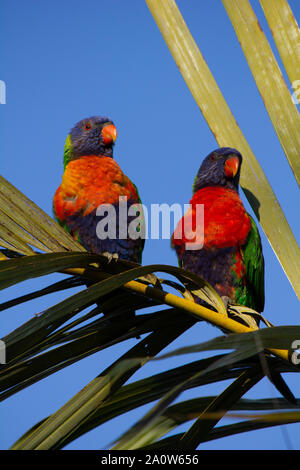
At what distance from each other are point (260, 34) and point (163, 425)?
4.65 ft

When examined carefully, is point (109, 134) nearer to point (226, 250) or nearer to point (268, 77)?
point (226, 250)

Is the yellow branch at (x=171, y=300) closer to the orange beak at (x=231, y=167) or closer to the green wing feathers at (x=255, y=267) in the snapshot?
the green wing feathers at (x=255, y=267)

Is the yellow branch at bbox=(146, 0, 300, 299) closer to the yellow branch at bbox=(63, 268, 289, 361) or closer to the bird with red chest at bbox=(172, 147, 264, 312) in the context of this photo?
the bird with red chest at bbox=(172, 147, 264, 312)

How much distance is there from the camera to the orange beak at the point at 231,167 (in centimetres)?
282

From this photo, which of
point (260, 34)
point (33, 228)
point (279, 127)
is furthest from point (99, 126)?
point (33, 228)

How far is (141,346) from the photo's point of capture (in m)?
1.34

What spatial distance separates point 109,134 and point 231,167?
2.36 ft

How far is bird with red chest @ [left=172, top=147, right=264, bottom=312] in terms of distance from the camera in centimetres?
245

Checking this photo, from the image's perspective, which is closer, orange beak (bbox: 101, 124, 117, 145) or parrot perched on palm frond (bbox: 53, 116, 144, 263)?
parrot perched on palm frond (bbox: 53, 116, 144, 263)

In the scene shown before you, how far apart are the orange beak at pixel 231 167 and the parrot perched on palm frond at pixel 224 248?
18 cm

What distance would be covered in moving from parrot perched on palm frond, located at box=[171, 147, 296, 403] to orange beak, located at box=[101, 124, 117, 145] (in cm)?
63

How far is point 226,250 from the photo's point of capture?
2453 millimetres

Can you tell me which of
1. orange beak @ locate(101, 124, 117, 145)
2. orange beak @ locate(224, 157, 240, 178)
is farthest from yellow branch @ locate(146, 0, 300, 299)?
orange beak @ locate(101, 124, 117, 145)

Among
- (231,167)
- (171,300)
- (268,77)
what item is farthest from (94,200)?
(171,300)
